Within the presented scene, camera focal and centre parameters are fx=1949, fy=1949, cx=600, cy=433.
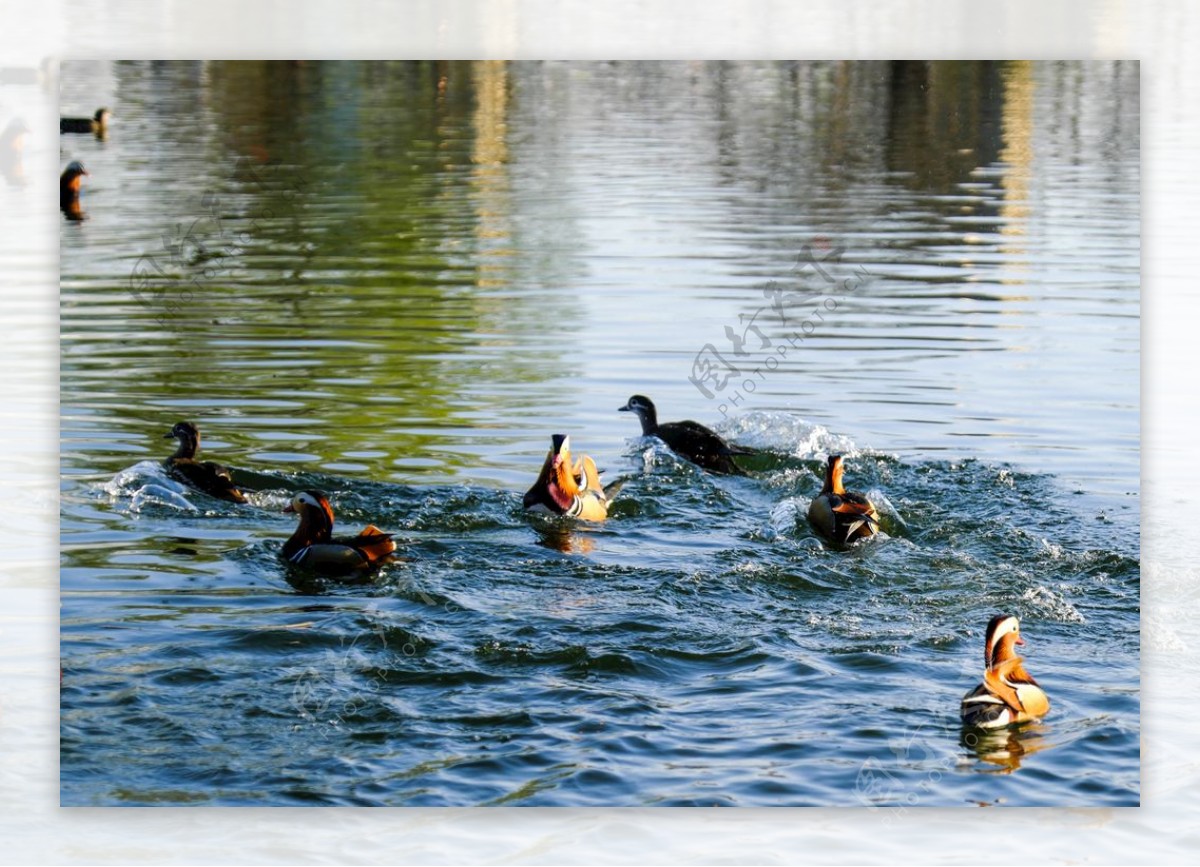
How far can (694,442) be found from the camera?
1106cm

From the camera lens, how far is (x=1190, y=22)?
8.53 m

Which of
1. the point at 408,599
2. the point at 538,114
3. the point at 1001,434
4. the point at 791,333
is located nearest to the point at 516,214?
the point at 538,114

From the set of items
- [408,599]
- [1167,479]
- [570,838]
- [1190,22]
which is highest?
[1190,22]

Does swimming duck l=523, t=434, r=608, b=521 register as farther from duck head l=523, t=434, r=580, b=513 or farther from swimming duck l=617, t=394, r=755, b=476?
swimming duck l=617, t=394, r=755, b=476

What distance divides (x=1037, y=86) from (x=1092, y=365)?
1.51 m

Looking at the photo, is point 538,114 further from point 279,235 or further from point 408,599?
point 408,599

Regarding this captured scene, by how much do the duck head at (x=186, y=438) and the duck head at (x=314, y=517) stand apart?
1.14m

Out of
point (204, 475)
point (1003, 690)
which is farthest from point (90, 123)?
point (1003, 690)

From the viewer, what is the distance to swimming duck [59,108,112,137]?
28.8 ft

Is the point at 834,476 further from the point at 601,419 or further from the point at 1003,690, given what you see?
the point at 1003,690

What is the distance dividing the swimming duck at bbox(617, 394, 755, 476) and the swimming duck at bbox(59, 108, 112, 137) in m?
3.30

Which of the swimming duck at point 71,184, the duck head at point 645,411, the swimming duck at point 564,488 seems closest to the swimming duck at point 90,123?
the swimming duck at point 71,184

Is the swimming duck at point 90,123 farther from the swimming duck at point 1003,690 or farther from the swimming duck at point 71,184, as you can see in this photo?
the swimming duck at point 1003,690

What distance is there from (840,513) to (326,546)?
100 inches
